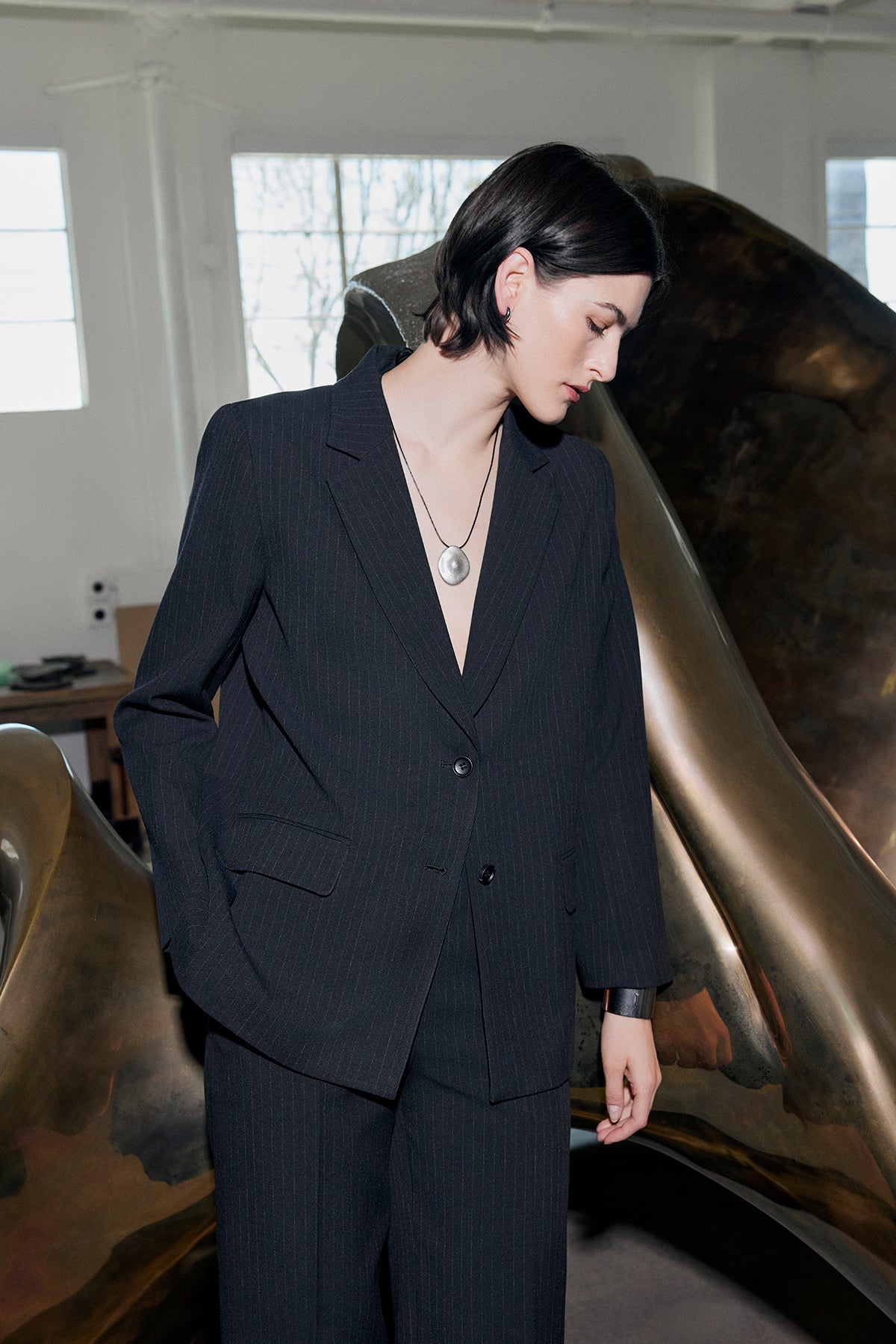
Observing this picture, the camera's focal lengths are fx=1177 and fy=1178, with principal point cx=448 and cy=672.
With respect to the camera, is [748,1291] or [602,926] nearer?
[602,926]

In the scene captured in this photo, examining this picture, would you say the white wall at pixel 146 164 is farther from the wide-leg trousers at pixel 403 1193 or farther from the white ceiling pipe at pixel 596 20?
the wide-leg trousers at pixel 403 1193

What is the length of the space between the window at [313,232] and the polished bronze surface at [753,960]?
4514 mm

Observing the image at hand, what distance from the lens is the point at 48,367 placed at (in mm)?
4961

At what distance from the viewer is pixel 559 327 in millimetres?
916

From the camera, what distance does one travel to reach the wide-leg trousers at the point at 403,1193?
909mm

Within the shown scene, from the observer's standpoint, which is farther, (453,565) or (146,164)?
(146,164)

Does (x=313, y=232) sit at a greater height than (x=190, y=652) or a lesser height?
greater

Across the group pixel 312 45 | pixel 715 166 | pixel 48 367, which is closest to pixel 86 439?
pixel 48 367

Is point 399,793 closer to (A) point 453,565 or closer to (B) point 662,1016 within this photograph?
(A) point 453,565

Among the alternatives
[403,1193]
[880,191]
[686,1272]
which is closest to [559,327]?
[403,1193]

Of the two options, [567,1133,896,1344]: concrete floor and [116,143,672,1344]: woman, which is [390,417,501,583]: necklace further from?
[567,1133,896,1344]: concrete floor

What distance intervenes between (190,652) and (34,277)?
4.51 m

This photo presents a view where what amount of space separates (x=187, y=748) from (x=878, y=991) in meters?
0.59

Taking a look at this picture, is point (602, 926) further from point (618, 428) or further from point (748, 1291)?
point (748, 1291)
